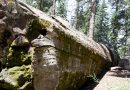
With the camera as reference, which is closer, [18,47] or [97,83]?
[18,47]

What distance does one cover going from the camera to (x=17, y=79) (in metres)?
8.53

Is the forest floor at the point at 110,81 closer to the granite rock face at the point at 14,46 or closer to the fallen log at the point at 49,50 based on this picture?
the fallen log at the point at 49,50

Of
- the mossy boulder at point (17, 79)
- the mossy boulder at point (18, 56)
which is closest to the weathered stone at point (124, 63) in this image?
the mossy boulder at point (18, 56)

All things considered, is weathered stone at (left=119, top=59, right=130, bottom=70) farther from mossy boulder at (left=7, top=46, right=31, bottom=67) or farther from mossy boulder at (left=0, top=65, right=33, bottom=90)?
mossy boulder at (left=0, top=65, right=33, bottom=90)

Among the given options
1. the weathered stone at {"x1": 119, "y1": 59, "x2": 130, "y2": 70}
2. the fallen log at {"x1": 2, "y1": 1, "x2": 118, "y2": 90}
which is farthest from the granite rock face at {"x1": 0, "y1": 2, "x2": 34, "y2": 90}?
the weathered stone at {"x1": 119, "y1": 59, "x2": 130, "y2": 70}

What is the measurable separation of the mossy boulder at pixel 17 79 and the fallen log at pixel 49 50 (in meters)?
0.26

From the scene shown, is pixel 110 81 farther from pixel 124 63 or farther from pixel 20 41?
pixel 124 63

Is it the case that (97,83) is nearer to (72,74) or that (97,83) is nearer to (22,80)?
(72,74)

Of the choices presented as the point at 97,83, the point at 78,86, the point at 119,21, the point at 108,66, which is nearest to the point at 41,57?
the point at 78,86

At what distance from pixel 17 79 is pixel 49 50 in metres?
1.40

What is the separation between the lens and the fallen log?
332 inches

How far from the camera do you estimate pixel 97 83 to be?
36.6 ft

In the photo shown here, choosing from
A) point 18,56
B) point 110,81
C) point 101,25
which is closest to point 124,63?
point 110,81

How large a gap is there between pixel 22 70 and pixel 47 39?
1.37 meters
